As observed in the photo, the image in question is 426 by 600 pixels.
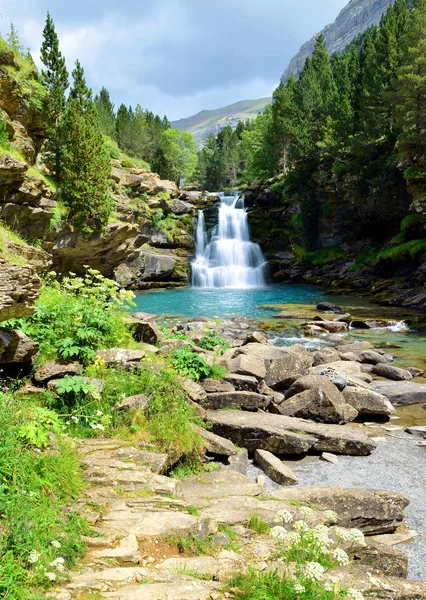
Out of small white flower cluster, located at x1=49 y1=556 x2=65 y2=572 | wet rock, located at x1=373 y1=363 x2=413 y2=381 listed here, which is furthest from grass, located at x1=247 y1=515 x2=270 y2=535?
wet rock, located at x1=373 y1=363 x2=413 y2=381

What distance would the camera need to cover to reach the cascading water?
4750 cm

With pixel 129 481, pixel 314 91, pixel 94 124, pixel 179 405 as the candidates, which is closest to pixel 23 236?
pixel 94 124

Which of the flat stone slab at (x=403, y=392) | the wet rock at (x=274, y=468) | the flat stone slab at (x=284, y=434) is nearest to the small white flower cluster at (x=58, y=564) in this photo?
the wet rock at (x=274, y=468)

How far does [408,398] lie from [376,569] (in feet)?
25.8

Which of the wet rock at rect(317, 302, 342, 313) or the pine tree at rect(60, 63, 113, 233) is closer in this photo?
the pine tree at rect(60, 63, 113, 233)

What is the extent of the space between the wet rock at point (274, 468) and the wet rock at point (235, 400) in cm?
149

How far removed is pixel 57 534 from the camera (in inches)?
139

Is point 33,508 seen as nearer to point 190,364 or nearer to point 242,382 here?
point 190,364

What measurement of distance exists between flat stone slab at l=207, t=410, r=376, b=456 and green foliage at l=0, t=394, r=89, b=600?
3.51m

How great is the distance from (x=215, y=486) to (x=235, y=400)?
10.1 feet

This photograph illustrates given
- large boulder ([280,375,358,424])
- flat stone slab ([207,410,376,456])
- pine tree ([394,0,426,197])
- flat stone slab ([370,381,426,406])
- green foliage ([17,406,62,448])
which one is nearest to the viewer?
green foliage ([17,406,62,448])

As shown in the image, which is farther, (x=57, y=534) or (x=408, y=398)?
(x=408, y=398)

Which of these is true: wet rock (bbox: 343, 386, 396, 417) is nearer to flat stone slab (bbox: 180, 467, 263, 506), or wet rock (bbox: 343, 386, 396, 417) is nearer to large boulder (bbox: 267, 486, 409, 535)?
large boulder (bbox: 267, 486, 409, 535)

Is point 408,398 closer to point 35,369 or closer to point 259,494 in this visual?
point 259,494
